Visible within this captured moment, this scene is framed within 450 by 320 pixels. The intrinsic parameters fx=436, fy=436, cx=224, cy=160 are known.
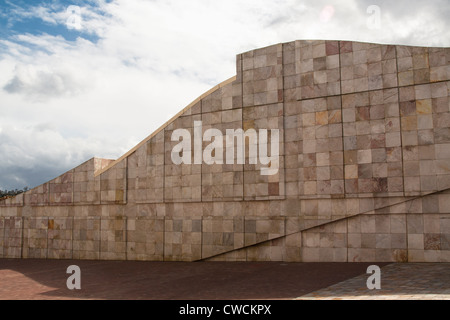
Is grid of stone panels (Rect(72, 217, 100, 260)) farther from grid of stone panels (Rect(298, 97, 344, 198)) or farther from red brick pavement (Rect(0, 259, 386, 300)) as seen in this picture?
grid of stone panels (Rect(298, 97, 344, 198))

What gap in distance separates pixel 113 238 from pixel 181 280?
9263mm

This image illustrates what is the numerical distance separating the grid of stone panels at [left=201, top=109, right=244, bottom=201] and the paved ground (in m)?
3.20

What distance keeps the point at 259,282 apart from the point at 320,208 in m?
5.76

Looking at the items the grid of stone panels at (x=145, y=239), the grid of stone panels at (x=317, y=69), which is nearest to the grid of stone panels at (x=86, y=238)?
the grid of stone panels at (x=145, y=239)

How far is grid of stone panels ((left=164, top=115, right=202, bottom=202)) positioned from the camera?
67.2 feet

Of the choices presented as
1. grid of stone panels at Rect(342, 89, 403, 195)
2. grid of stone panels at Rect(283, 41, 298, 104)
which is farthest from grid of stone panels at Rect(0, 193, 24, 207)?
grid of stone panels at Rect(342, 89, 403, 195)

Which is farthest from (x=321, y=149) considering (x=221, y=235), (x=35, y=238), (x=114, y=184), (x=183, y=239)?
(x=35, y=238)

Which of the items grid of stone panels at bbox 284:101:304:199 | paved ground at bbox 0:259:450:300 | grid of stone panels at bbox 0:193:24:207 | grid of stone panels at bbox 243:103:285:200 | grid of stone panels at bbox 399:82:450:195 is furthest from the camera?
grid of stone panels at bbox 0:193:24:207

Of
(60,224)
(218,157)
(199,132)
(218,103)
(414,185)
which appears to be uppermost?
(218,103)

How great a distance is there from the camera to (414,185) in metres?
16.2

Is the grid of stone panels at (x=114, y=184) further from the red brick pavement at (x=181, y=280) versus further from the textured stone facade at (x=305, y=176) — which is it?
the red brick pavement at (x=181, y=280)

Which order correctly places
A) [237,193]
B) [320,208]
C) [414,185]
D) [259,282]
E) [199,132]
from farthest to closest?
[199,132] < [237,193] < [320,208] < [414,185] < [259,282]

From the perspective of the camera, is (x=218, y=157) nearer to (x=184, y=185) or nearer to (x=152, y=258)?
(x=184, y=185)
